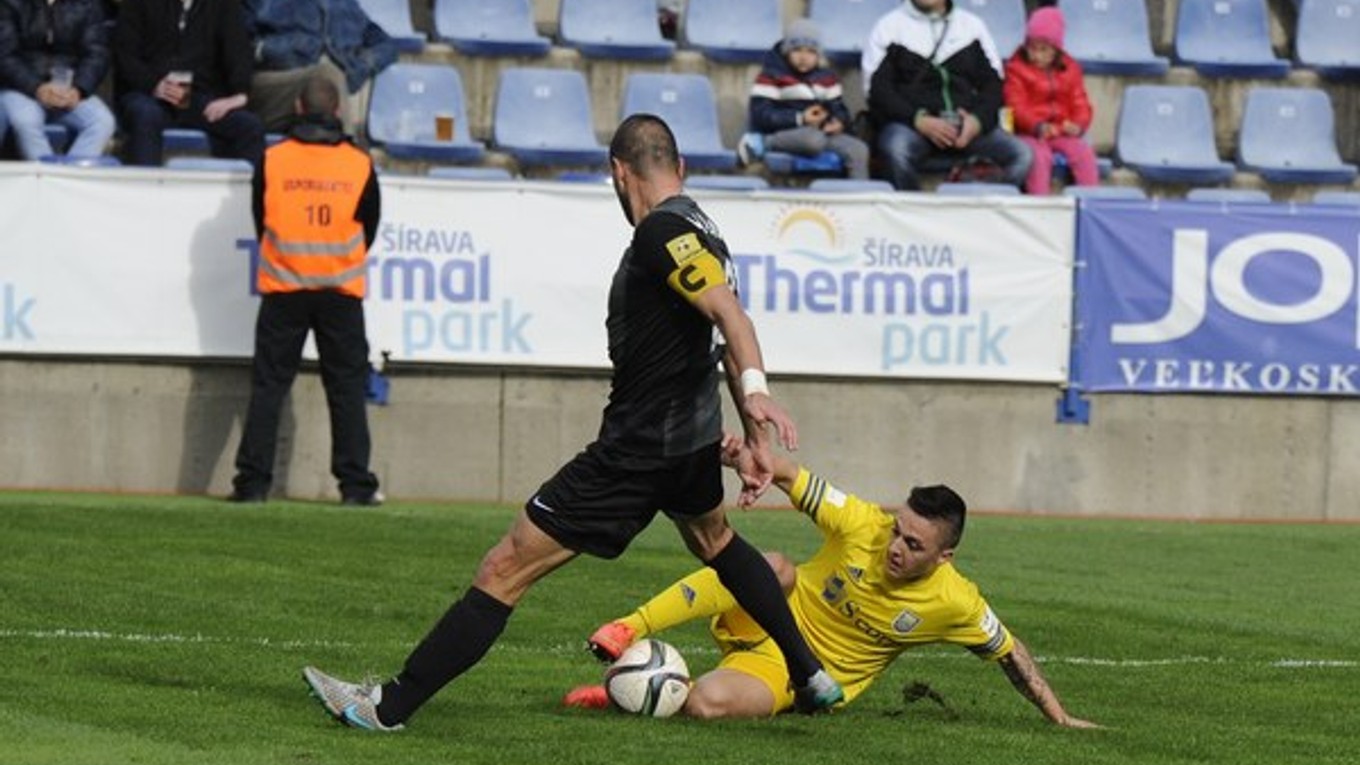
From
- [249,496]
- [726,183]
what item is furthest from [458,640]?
[726,183]

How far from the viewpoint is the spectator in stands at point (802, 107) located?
21.4 m

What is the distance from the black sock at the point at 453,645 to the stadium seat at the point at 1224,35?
51.4 feet

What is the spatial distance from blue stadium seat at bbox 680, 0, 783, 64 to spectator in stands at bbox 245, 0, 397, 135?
2.84 meters

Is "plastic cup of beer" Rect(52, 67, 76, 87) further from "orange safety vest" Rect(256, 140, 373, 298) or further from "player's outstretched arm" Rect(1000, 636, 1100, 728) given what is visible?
"player's outstretched arm" Rect(1000, 636, 1100, 728)

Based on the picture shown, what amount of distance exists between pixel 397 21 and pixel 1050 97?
4976mm

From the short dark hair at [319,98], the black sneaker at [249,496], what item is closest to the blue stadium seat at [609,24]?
the short dark hair at [319,98]

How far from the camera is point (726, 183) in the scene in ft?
65.7

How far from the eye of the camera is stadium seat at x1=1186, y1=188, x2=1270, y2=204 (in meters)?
21.0

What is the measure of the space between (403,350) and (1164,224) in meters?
5.20

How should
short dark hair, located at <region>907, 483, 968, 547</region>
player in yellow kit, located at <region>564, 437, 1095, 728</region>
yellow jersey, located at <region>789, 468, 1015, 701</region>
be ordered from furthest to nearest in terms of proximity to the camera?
yellow jersey, located at <region>789, 468, 1015, 701</region> → player in yellow kit, located at <region>564, 437, 1095, 728</region> → short dark hair, located at <region>907, 483, 968, 547</region>

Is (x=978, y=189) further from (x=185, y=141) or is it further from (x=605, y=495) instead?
(x=605, y=495)

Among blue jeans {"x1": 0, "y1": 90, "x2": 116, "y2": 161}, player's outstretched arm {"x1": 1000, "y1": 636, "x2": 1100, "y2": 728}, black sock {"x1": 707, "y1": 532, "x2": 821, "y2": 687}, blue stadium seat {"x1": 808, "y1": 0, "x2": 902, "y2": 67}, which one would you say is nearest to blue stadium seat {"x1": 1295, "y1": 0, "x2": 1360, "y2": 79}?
blue stadium seat {"x1": 808, "y1": 0, "x2": 902, "y2": 67}

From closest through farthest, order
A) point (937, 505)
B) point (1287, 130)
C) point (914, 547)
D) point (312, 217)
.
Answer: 1. point (937, 505)
2. point (914, 547)
3. point (312, 217)
4. point (1287, 130)

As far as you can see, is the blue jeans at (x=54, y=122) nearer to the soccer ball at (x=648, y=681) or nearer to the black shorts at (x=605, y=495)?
the soccer ball at (x=648, y=681)
